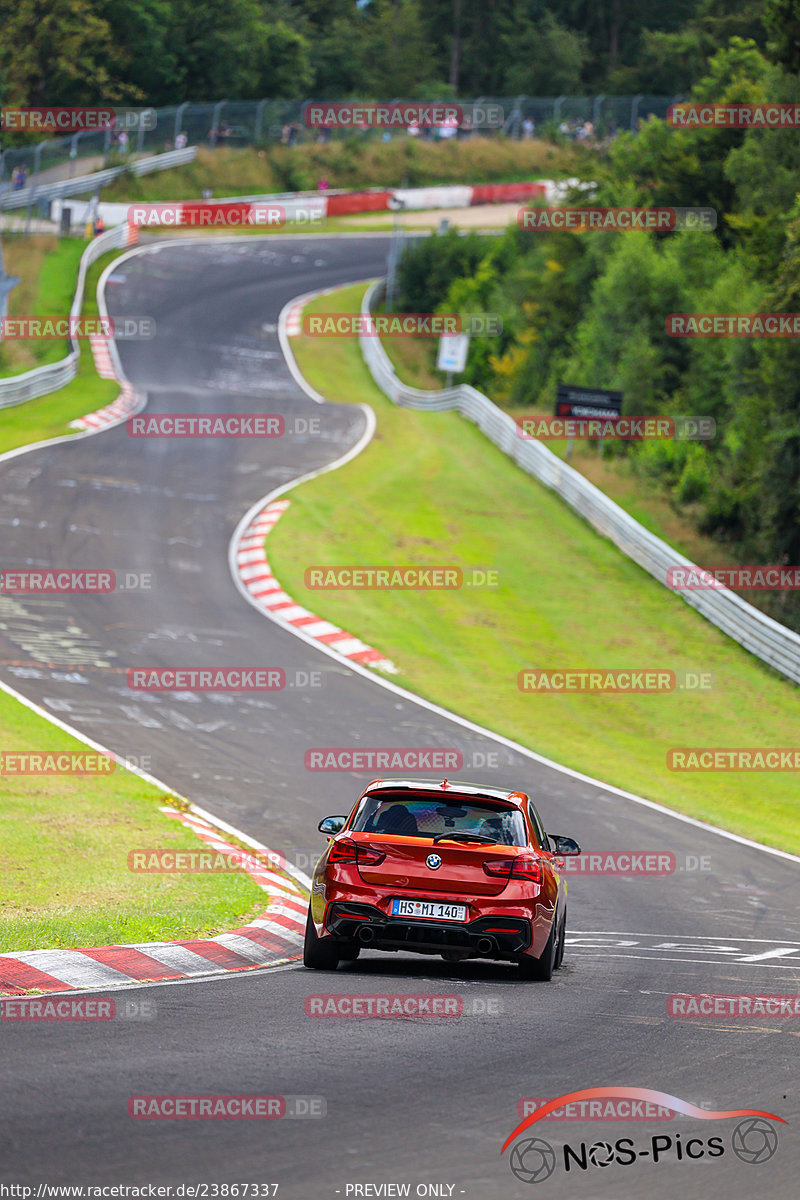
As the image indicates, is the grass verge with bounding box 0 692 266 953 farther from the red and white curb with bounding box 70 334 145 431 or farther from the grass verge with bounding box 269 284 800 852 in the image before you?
the red and white curb with bounding box 70 334 145 431

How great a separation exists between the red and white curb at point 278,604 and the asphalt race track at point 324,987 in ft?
1.76

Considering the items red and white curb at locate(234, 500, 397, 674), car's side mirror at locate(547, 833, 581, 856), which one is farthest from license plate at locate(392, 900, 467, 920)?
red and white curb at locate(234, 500, 397, 674)

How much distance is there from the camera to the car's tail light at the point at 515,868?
30.5 ft

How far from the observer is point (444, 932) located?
30.0ft

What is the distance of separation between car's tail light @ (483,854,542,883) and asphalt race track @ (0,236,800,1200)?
73 centimetres

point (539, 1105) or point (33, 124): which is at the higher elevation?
point (33, 124)

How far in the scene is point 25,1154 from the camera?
543cm

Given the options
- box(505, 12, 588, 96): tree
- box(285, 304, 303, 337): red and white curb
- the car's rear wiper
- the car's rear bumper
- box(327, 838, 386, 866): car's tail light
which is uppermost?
box(505, 12, 588, 96): tree

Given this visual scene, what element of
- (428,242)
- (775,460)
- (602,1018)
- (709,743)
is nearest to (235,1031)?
(602,1018)

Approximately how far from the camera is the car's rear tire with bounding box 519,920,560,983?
9.43m

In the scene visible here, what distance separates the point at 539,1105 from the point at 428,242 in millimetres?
63152

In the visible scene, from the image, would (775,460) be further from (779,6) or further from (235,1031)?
(235,1031)

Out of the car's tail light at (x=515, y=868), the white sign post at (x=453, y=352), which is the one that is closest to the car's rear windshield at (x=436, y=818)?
the car's tail light at (x=515, y=868)

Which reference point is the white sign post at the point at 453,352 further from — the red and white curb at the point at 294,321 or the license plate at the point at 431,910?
the license plate at the point at 431,910
